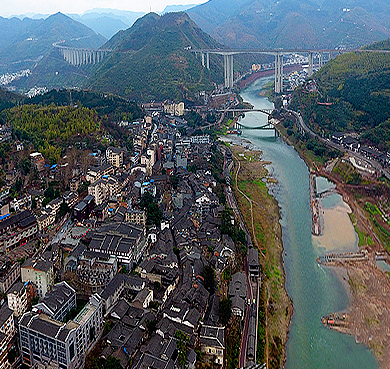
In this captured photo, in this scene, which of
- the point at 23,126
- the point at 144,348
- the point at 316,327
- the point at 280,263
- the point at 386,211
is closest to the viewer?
the point at 144,348

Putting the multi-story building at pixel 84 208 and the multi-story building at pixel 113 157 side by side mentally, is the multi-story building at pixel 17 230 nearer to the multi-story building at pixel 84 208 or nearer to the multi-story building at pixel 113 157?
the multi-story building at pixel 84 208

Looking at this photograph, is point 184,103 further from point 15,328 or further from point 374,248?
point 15,328

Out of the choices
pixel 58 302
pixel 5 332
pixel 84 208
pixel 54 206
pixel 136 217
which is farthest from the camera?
pixel 84 208

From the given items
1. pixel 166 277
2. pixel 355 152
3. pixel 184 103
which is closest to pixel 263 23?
Result: pixel 184 103

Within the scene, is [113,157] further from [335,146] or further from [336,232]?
[335,146]

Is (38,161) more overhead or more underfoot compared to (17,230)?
more overhead

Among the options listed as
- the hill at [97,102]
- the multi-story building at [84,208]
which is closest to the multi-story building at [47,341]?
the multi-story building at [84,208]

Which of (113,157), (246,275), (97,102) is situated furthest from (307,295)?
(97,102)
